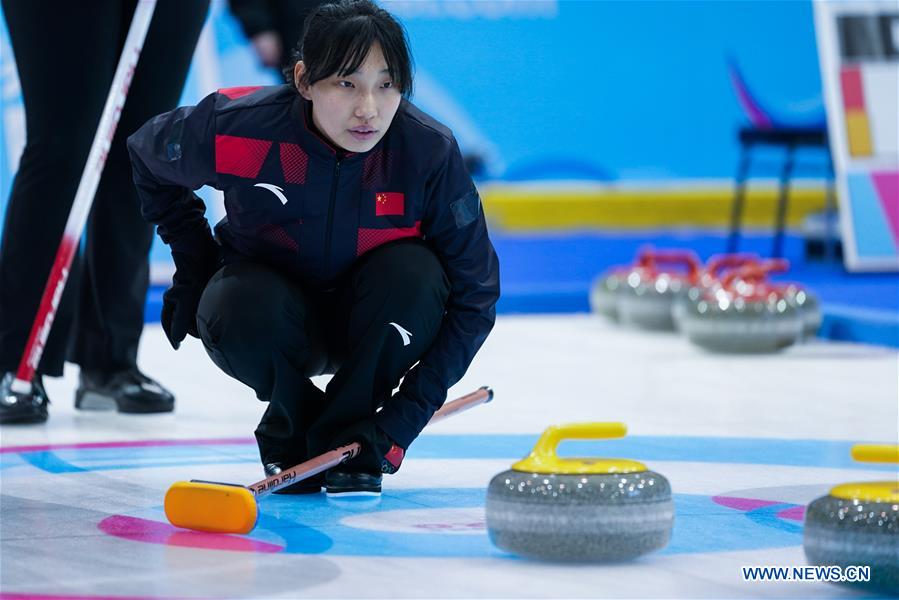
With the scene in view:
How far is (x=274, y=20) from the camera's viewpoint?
3447 mm

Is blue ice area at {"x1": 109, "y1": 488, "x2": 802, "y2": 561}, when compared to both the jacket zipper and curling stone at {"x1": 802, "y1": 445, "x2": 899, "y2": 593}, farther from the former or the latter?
the jacket zipper

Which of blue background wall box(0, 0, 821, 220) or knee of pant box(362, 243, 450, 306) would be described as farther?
blue background wall box(0, 0, 821, 220)

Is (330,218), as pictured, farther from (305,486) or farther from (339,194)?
(305,486)

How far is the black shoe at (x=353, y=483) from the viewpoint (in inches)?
92.5

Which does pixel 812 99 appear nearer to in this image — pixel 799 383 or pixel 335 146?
pixel 799 383

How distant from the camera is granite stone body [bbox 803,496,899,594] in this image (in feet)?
5.44

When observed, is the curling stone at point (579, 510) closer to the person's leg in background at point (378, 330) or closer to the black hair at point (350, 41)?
A: the person's leg in background at point (378, 330)

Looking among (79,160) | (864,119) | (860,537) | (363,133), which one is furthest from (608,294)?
(860,537)

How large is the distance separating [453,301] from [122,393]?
4.07ft

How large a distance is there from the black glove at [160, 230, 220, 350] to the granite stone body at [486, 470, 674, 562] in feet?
2.69

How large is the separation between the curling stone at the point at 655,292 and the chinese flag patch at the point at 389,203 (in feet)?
9.37

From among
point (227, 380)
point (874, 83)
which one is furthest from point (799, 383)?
point (874, 83)

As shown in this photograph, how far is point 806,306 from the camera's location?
477cm

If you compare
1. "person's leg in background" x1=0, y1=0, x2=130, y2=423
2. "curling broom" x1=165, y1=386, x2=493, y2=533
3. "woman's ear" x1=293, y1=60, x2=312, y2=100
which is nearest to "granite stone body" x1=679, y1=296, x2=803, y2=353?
"person's leg in background" x1=0, y1=0, x2=130, y2=423
